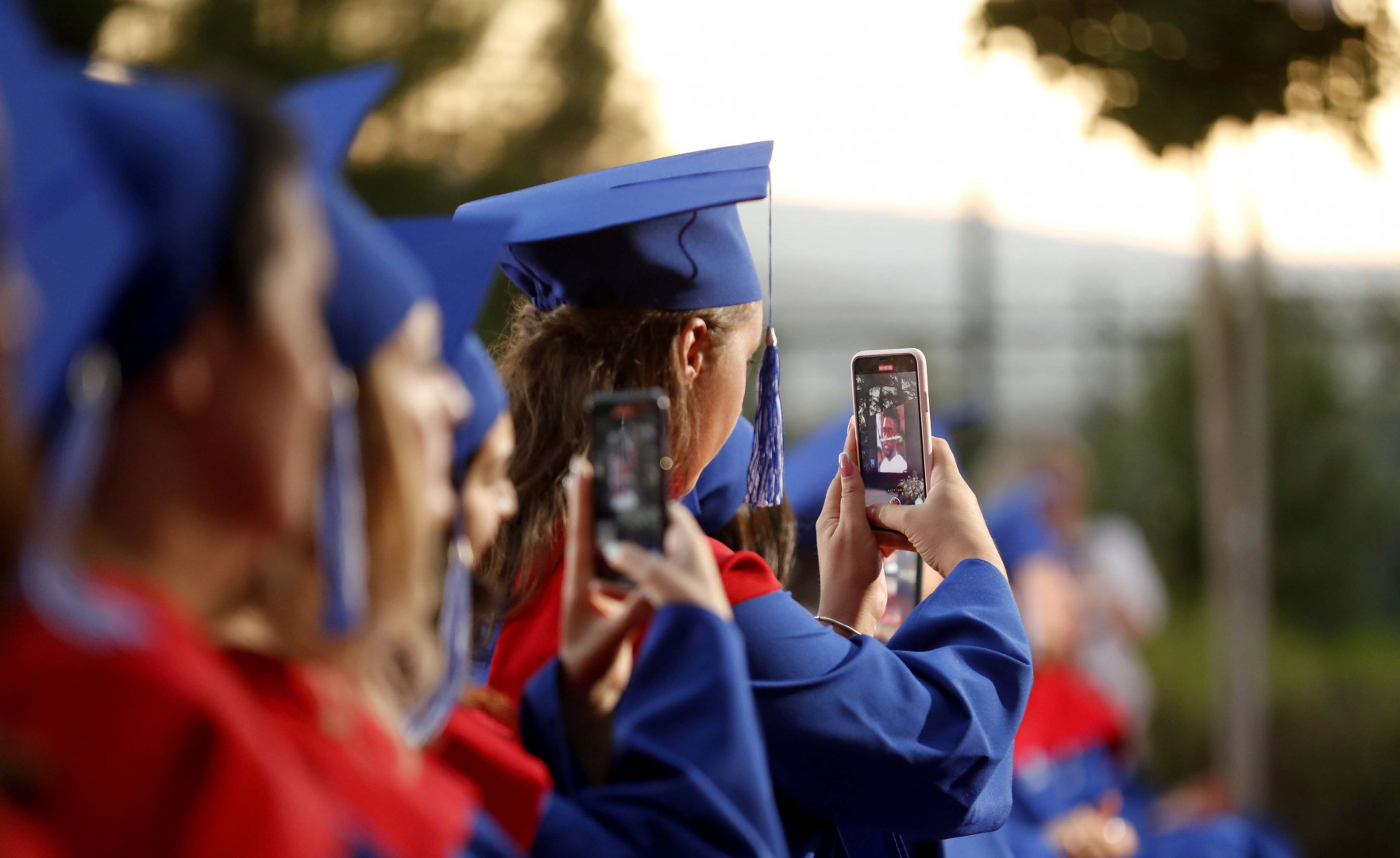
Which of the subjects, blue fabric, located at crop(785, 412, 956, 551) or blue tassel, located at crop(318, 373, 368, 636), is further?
blue fabric, located at crop(785, 412, 956, 551)

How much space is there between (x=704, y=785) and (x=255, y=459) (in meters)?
0.58

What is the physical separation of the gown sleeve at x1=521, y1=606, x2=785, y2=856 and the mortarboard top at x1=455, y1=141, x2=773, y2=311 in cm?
65

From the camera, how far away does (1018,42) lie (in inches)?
154

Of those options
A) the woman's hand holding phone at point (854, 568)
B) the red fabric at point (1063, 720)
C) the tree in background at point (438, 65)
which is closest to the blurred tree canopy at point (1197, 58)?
the red fabric at point (1063, 720)

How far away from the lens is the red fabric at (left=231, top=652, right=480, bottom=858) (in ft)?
3.02

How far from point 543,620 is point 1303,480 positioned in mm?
6486

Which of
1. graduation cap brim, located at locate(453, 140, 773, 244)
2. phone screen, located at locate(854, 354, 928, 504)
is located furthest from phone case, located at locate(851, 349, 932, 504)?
graduation cap brim, located at locate(453, 140, 773, 244)

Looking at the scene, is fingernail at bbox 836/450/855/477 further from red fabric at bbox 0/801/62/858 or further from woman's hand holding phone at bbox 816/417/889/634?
red fabric at bbox 0/801/62/858

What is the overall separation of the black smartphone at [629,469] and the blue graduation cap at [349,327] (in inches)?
14.1

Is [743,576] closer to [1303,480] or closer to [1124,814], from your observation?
[1124,814]

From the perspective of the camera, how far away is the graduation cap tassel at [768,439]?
198 centimetres

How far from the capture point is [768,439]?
1.99m

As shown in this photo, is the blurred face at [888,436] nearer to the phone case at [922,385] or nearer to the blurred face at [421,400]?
the phone case at [922,385]

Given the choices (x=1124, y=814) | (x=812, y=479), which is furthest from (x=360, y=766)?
(x=1124, y=814)
